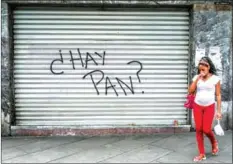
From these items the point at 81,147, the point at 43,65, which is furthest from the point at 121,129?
the point at 43,65

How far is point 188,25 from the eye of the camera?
659cm

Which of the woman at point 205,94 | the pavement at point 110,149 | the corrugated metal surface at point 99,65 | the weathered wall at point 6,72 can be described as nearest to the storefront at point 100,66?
the corrugated metal surface at point 99,65

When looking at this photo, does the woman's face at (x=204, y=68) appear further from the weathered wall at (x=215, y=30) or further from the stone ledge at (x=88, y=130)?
the stone ledge at (x=88, y=130)

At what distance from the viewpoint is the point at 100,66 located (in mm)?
6543

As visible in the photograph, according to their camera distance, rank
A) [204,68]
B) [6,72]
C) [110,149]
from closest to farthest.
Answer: [204,68] → [110,149] → [6,72]

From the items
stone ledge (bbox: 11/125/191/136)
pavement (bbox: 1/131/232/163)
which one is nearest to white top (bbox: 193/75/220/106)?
pavement (bbox: 1/131/232/163)

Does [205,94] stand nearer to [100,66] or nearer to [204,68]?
[204,68]

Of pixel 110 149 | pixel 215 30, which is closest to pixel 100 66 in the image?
pixel 110 149

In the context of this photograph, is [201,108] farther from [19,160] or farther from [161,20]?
[19,160]

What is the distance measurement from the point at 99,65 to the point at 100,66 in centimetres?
3

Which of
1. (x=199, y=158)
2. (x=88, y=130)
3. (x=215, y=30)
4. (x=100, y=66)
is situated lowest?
(x=199, y=158)

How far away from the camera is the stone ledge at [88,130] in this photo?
6.46 metres

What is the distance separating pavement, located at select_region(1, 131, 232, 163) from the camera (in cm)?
497

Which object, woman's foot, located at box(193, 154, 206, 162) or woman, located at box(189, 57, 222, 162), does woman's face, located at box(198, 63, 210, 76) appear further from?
woman's foot, located at box(193, 154, 206, 162)
